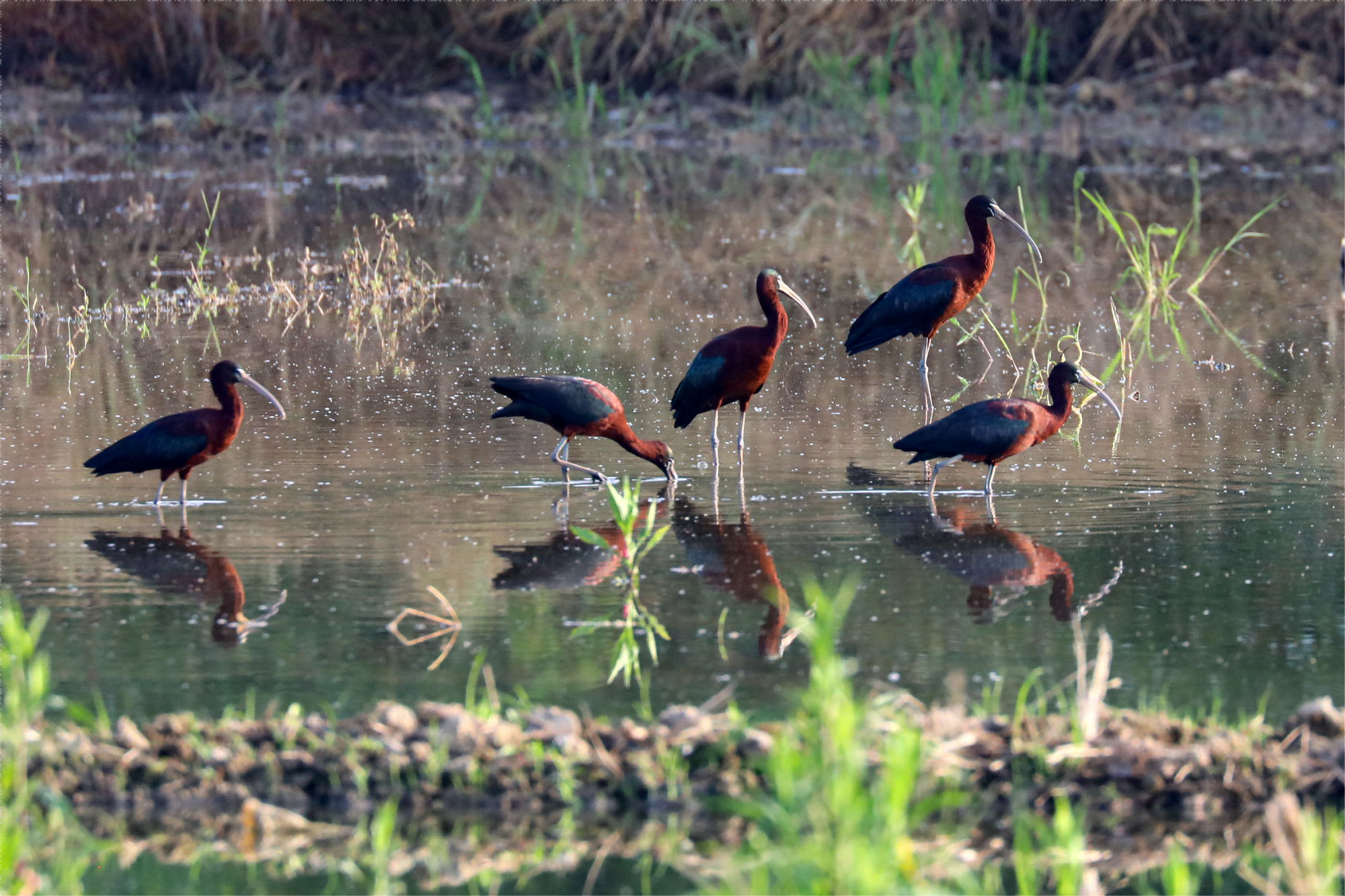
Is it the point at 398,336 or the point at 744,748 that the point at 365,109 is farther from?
the point at 744,748

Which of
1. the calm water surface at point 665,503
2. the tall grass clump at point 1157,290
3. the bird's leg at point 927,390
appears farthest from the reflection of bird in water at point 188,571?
the tall grass clump at point 1157,290

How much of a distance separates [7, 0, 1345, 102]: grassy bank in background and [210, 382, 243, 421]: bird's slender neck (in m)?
17.6

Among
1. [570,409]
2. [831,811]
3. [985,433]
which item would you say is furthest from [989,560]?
[831,811]

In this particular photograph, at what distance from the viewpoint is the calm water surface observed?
5.69 meters

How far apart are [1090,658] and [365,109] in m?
21.6

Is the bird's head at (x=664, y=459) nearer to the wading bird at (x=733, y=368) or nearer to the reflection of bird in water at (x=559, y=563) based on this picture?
the wading bird at (x=733, y=368)

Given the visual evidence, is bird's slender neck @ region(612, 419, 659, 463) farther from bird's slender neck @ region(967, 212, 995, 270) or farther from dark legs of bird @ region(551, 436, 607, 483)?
bird's slender neck @ region(967, 212, 995, 270)

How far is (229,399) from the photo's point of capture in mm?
7637

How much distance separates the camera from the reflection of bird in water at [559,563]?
6.59 metres

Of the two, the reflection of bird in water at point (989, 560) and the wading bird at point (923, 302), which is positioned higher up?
the wading bird at point (923, 302)

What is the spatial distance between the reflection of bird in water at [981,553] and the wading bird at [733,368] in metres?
1.02

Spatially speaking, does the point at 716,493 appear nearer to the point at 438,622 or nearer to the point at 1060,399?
the point at 1060,399

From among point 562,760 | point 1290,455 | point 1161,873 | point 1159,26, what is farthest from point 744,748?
point 1159,26

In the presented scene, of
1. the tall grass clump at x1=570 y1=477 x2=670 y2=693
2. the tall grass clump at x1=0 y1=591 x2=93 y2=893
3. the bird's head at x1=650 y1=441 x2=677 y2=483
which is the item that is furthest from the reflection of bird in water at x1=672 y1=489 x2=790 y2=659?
the tall grass clump at x1=0 y1=591 x2=93 y2=893
